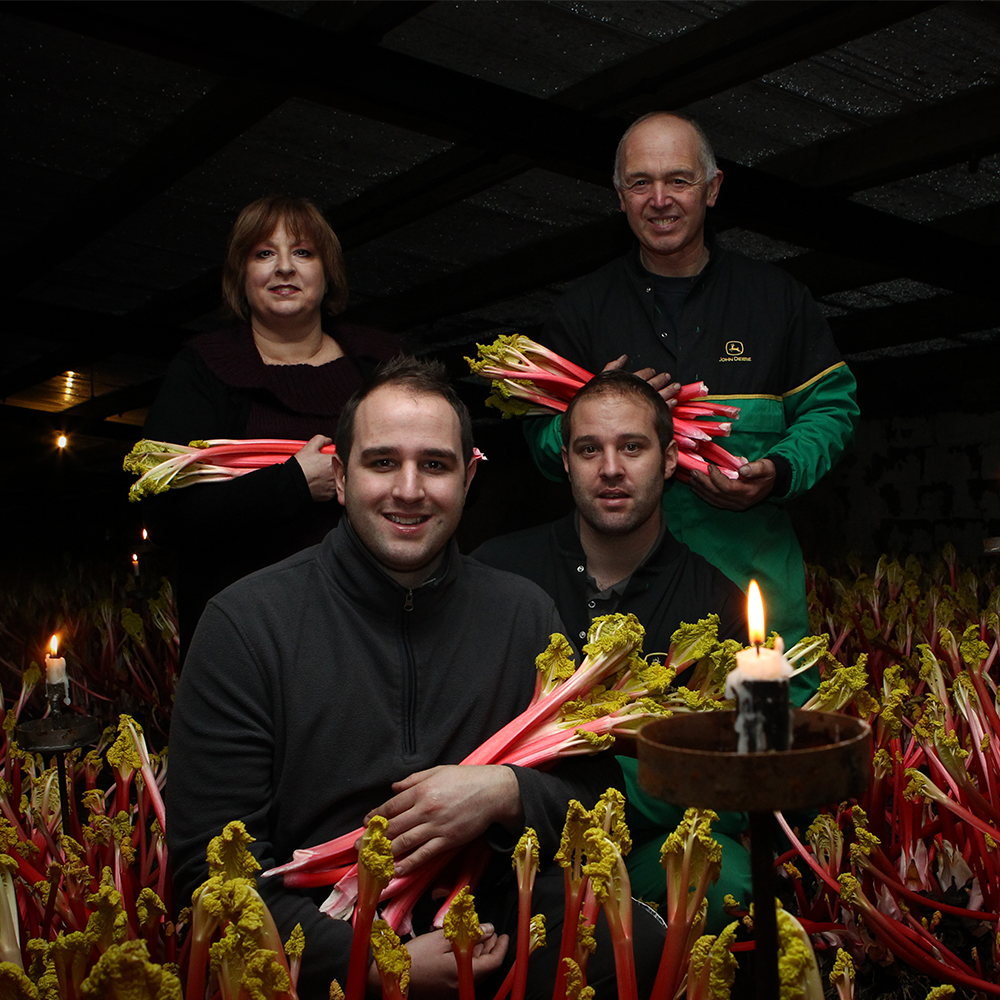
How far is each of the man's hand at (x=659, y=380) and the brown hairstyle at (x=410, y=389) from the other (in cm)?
79

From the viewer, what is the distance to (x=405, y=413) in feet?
6.43

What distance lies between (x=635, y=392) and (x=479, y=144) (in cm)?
158

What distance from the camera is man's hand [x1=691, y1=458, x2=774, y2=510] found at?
260 cm

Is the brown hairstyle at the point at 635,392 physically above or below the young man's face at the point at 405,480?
above

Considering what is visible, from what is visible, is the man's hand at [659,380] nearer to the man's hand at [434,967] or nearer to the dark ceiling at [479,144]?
the dark ceiling at [479,144]

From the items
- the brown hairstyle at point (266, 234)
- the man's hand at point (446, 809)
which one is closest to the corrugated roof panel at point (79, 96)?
the brown hairstyle at point (266, 234)

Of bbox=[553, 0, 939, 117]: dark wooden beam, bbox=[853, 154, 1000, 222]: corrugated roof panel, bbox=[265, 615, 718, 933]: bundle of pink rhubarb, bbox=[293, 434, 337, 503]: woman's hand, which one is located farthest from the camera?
bbox=[853, 154, 1000, 222]: corrugated roof panel

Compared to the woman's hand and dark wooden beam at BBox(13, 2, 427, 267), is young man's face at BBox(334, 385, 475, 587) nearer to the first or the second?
the woman's hand

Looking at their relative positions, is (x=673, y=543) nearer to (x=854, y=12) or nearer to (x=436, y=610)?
(x=436, y=610)

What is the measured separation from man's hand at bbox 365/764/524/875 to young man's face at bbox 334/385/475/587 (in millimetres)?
436

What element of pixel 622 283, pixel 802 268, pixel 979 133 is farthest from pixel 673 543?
pixel 802 268

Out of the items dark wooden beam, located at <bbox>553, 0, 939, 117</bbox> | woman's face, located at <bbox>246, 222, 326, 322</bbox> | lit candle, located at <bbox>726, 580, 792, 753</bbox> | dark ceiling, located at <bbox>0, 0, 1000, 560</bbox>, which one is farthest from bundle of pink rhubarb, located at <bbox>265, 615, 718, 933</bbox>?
dark wooden beam, located at <bbox>553, 0, 939, 117</bbox>

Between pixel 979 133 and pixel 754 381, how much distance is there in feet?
6.75

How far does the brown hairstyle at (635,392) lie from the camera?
264 centimetres
